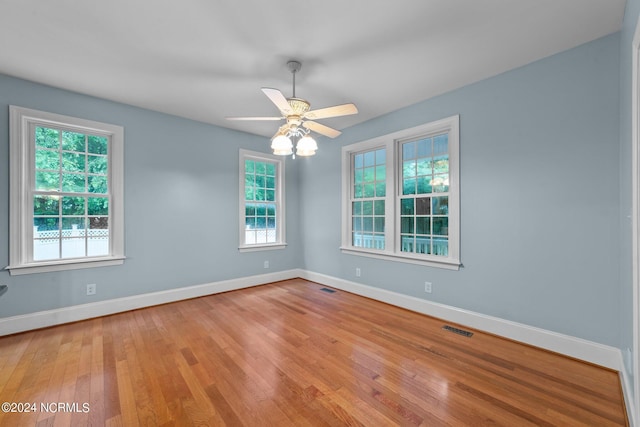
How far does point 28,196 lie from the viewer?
9.87ft

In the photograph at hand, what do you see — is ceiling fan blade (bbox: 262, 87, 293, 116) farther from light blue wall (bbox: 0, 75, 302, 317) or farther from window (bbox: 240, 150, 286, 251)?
window (bbox: 240, 150, 286, 251)

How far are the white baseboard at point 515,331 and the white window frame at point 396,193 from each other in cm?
51

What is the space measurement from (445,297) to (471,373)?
1178 millimetres

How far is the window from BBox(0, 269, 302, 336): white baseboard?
631mm

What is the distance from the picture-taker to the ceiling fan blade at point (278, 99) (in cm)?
211

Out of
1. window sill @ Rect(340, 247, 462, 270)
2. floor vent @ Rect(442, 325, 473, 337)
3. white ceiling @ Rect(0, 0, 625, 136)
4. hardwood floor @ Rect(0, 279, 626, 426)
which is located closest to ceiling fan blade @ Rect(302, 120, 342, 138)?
white ceiling @ Rect(0, 0, 625, 136)

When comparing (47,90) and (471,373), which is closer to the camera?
(471,373)

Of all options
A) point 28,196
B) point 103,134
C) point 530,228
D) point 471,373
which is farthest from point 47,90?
point 530,228

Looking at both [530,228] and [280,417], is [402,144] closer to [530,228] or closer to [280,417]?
[530,228]

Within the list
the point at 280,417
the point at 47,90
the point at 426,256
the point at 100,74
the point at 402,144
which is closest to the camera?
the point at 280,417

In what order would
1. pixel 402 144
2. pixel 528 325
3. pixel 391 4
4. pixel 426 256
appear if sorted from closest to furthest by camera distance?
pixel 391 4 < pixel 528 325 < pixel 426 256 < pixel 402 144

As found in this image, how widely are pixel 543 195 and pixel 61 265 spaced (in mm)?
5192

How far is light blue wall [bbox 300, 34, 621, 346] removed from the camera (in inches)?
89.5

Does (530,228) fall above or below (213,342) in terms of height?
above
